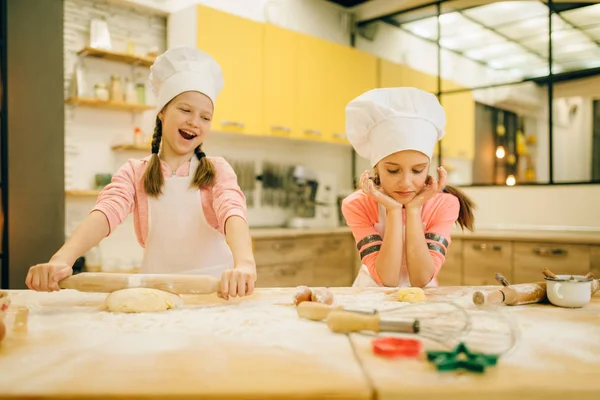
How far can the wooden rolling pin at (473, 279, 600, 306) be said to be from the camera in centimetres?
112

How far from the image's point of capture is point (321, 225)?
437 centimetres

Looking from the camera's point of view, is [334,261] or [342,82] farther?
[342,82]

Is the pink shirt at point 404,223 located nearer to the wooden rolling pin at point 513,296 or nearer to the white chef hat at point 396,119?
the white chef hat at point 396,119

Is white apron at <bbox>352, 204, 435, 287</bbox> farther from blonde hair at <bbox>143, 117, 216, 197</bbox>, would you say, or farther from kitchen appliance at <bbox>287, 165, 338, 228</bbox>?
kitchen appliance at <bbox>287, 165, 338, 228</bbox>

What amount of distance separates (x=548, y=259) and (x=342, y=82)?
2244 millimetres

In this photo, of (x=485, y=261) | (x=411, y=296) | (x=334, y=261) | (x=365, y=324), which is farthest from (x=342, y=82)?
(x=365, y=324)

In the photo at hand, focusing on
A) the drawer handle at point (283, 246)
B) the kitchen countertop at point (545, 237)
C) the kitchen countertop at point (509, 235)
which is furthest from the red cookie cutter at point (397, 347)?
the kitchen countertop at point (545, 237)

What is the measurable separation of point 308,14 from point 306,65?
2.51 ft

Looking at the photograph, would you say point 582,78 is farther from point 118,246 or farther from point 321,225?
point 118,246

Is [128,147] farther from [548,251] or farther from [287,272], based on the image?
[548,251]

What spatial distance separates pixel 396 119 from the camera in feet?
5.11

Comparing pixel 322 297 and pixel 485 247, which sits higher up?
pixel 322 297

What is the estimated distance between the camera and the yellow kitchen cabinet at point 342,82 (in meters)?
4.31

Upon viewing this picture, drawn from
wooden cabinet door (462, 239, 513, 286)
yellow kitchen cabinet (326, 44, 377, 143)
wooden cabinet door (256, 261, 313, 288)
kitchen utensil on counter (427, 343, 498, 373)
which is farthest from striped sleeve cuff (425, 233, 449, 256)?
yellow kitchen cabinet (326, 44, 377, 143)
